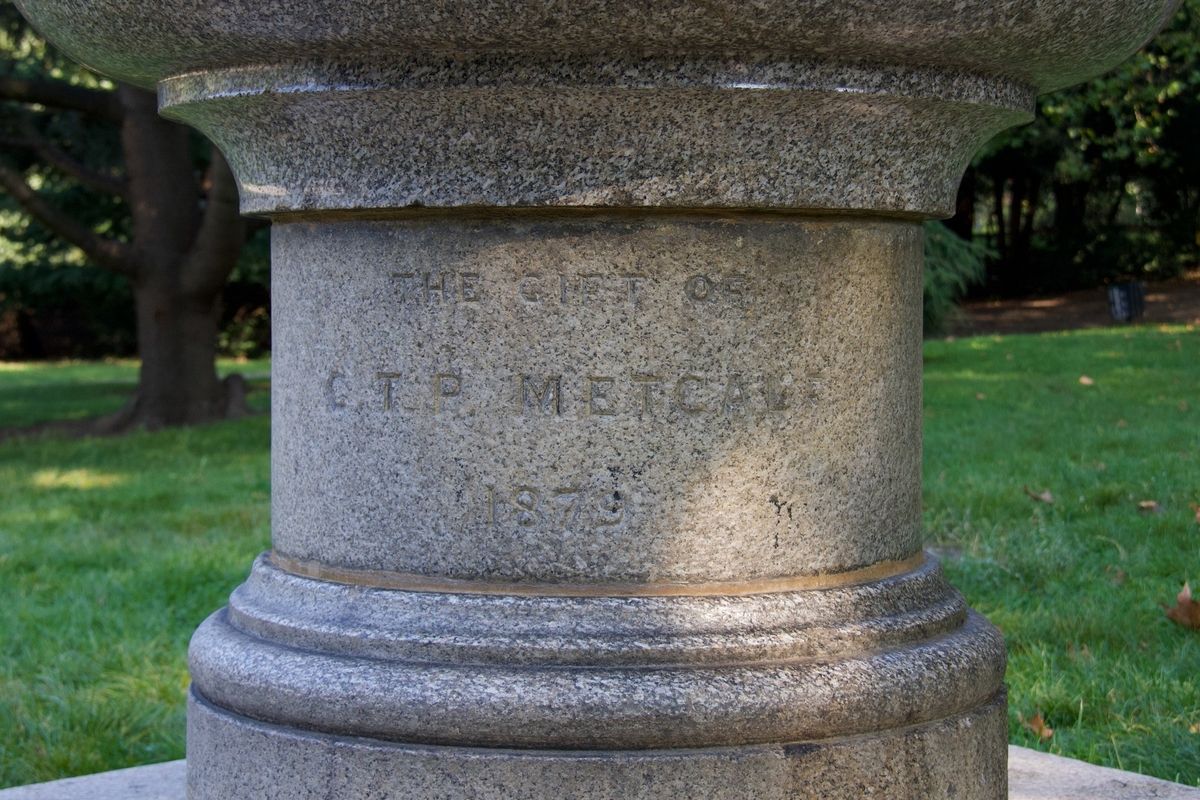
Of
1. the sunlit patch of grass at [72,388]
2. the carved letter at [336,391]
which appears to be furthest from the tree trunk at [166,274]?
the carved letter at [336,391]

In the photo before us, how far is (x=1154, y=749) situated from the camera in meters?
3.53

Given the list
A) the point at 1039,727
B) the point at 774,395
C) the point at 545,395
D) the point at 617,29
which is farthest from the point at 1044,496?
the point at 617,29

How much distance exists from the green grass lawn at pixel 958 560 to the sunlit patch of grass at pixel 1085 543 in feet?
0.04

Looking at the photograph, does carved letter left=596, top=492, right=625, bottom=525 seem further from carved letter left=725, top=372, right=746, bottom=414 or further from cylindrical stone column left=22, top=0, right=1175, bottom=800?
carved letter left=725, top=372, right=746, bottom=414

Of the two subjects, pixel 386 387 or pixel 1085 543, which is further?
pixel 1085 543

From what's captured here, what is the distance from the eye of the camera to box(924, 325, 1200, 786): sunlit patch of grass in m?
3.87

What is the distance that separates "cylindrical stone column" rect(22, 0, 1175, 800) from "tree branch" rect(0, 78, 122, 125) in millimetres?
9683

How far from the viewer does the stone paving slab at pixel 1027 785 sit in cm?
299

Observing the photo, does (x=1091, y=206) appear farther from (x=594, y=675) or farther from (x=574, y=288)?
(x=594, y=675)

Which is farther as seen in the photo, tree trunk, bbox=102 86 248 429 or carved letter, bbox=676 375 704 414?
tree trunk, bbox=102 86 248 429

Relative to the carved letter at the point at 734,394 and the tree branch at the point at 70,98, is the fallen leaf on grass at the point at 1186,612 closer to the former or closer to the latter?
the carved letter at the point at 734,394

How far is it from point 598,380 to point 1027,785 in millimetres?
1548

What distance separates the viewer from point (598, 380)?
228cm

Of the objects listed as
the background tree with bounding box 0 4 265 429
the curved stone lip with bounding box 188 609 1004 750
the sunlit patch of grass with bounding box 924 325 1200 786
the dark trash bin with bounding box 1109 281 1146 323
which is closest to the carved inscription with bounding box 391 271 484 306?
the curved stone lip with bounding box 188 609 1004 750
